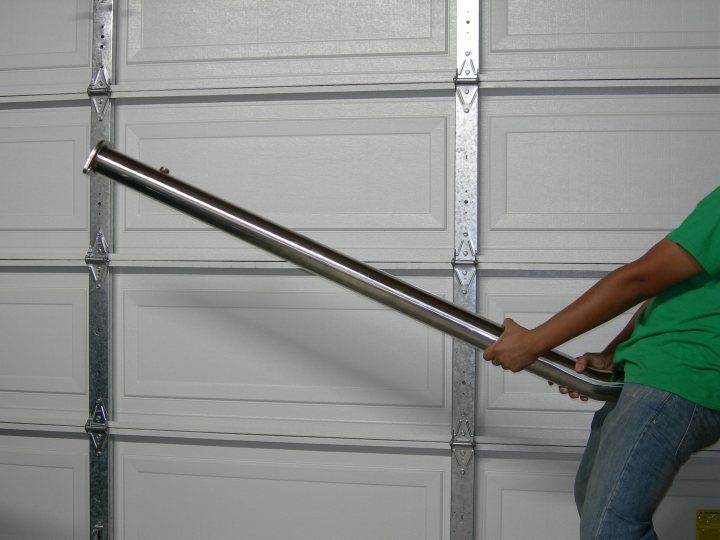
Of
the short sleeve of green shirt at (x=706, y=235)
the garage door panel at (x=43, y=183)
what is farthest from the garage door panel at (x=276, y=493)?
the short sleeve of green shirt at (x=706, y=235)

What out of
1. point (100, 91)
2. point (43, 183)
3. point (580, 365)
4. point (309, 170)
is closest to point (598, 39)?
point (309, 170)

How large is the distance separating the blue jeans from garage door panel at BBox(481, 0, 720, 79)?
1.45 metres

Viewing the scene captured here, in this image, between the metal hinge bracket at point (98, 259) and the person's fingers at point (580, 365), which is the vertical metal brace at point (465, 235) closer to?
the person's fingers at point (580, 365)

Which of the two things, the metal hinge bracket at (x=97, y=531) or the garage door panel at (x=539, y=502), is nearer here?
the garage door panel at (x=539, y=502)

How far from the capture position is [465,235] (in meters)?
2.49

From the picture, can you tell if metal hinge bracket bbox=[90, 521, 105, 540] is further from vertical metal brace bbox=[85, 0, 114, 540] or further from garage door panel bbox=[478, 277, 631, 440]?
garage door panel bbox=[478, 277, 631, 440]

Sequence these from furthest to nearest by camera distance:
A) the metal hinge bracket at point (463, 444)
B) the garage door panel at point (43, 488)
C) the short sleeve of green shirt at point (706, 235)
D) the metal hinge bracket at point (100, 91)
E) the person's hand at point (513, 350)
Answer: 1. the garage door panel at point (43, 488)
2. the metal hinge bracket at point (100, 91)
3. the metal hinge bracket at point (463, 444)
4. the person's hand at point (513, 350)
5. the short sleeve of green shirt at point (706, 235)

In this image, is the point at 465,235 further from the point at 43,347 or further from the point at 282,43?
the point at 43,347

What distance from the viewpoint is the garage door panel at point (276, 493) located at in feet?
8.48

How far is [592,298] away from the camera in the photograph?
1343mm

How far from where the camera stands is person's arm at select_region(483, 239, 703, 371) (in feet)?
4.19

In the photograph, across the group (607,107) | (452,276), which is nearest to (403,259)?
(452,276)

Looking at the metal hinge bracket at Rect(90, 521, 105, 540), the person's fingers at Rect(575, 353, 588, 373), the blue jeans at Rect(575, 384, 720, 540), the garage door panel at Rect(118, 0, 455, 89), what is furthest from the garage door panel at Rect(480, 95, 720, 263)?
the metal hinge bracket at Rect(90, 521, 105, 540)

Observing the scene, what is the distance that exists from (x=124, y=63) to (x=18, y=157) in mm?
564
